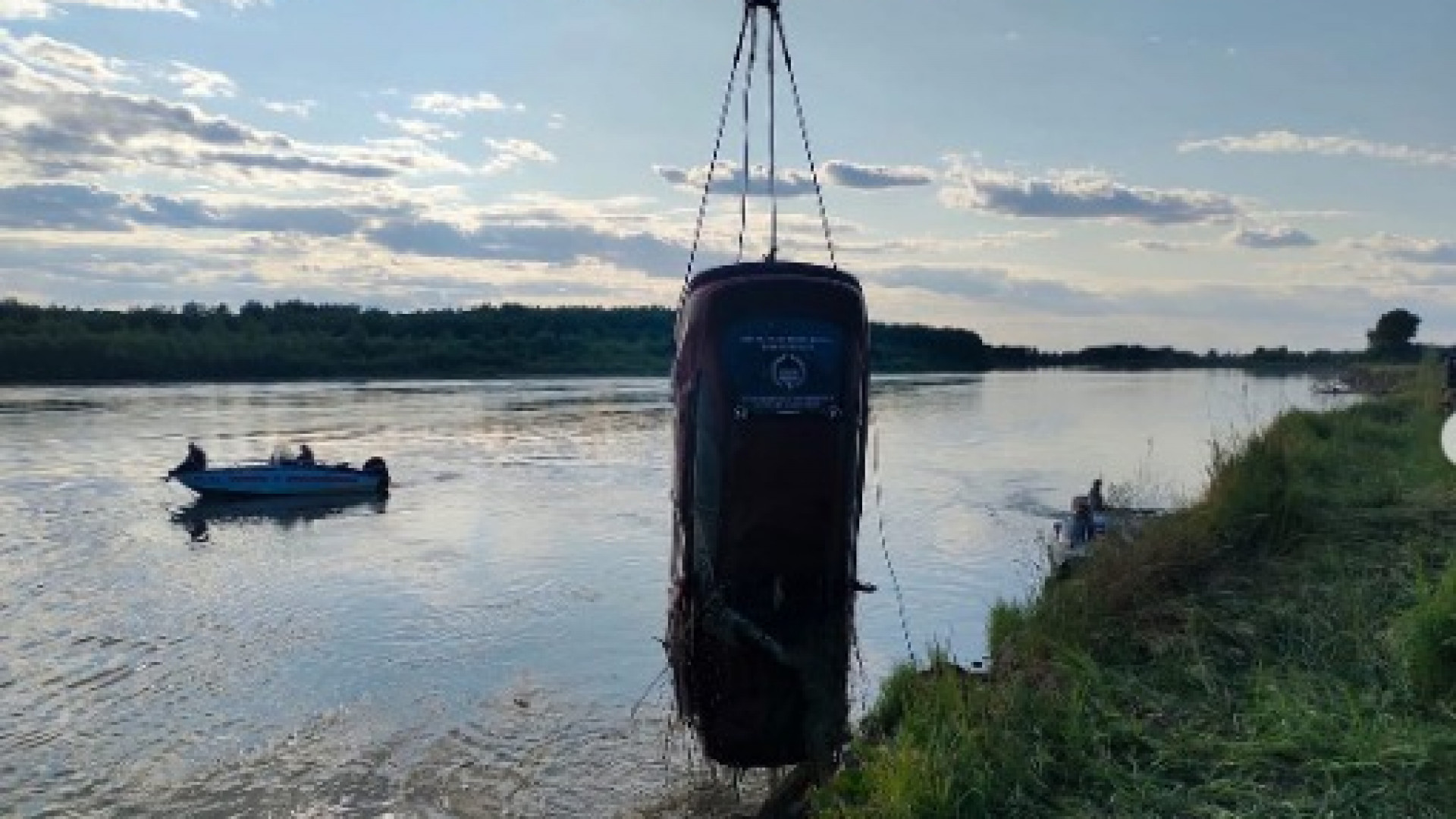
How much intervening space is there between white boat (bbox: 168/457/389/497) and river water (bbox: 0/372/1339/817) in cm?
72

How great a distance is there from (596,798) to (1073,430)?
4462 cm

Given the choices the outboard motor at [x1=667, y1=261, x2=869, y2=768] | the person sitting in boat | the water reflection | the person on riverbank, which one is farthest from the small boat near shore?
the person sitting in boat

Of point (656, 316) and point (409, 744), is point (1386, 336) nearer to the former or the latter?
point (656, 316)

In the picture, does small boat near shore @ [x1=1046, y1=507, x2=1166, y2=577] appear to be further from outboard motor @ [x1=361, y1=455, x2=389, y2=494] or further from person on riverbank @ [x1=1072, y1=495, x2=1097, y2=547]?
outboard motor @ [x1=361, y1=455, x2=389, y2=494]

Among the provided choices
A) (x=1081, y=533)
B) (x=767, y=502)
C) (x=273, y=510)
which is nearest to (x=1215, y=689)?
(x=767, y=502)

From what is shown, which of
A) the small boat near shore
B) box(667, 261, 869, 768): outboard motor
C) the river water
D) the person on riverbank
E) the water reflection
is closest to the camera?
box(667, 261, 869, 768): outboard motor

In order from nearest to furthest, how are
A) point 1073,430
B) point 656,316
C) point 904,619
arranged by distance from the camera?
point 904,619 → point 1073,430 → point 656,316

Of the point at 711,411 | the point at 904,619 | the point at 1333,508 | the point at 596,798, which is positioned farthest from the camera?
the point at 904,619

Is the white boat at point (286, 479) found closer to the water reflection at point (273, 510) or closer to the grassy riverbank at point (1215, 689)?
the water reflection at point (273, 510)

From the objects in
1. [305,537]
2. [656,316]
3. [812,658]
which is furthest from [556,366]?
[812,658]

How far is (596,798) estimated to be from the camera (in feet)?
32.8

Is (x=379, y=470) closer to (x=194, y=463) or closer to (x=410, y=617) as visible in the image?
(x=194, y=463)

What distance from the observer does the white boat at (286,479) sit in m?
29.6

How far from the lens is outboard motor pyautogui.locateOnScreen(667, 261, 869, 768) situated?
20.5ft
